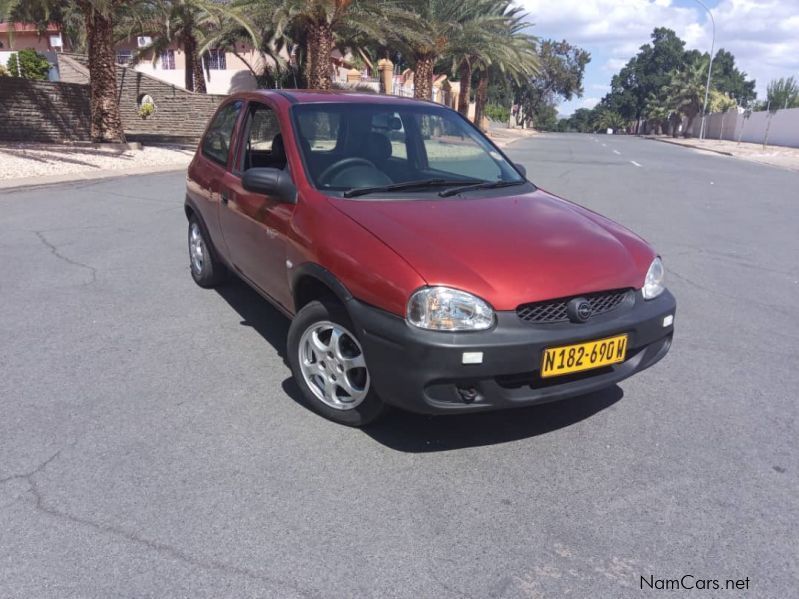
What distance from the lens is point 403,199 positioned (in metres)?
3.77

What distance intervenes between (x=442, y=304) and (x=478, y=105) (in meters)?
44.2

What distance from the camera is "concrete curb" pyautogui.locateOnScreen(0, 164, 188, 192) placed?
12101mm

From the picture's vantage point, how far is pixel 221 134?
17.0 feet

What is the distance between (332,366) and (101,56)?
1676cm

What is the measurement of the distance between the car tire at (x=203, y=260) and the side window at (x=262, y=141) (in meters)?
1.05

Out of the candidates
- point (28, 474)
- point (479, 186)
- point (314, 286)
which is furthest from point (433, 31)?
point (28, 474)

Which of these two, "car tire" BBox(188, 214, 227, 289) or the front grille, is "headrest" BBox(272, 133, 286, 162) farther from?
the front grille

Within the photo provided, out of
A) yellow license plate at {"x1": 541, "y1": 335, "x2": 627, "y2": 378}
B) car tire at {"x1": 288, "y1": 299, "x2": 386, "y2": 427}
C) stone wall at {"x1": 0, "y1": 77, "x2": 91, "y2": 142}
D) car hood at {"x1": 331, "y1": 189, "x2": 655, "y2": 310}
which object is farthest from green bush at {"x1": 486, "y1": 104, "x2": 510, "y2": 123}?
yellow license plate at {"x1": 541, "y1": 335, "x2": 627, "y2": 378}

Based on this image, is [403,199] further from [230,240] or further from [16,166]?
[16,166]

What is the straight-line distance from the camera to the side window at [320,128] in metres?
4.09

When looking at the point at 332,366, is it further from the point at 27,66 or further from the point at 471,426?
the point at 27,66

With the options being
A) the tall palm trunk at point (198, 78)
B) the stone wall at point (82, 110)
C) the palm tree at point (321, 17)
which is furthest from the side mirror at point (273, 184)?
the tall palm trunk at point (198, 78)

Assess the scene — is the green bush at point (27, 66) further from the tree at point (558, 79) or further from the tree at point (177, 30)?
the tree at point (558, 79)

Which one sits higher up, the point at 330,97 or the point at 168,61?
the point at 168,61
